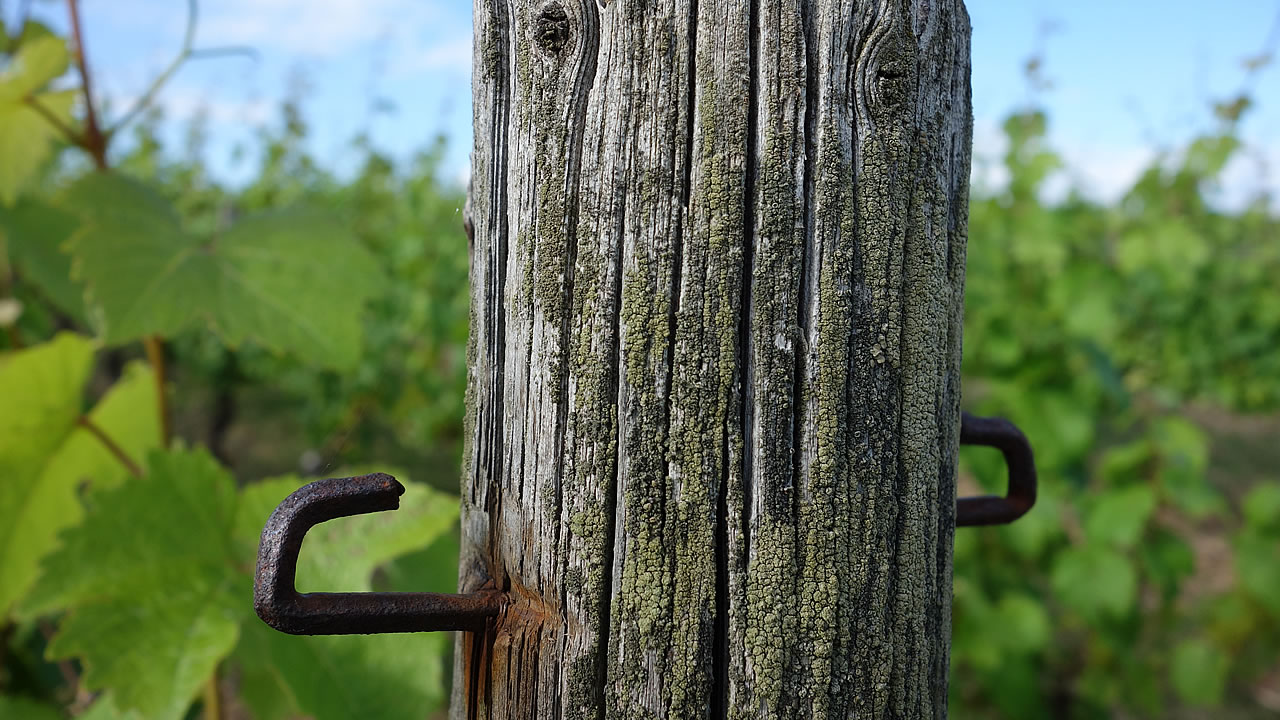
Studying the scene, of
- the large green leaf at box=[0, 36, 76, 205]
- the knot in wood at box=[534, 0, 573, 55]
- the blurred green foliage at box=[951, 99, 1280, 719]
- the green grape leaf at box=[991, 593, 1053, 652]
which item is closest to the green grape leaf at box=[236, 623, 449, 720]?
the knot in wood at box=[534, 0, 573, 55]

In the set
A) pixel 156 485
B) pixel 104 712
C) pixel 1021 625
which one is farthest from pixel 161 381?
pixel 1021 625

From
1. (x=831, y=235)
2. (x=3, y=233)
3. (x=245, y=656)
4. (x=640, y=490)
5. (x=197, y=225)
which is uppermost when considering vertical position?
(x=197, y=225)

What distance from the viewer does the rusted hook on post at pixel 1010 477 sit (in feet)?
3.52

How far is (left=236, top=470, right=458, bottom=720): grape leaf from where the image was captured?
4.63ft

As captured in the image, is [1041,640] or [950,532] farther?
[1041,640]

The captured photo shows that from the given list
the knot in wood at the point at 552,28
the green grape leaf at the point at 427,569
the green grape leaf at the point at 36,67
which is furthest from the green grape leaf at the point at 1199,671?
the green grape leaf at the point at 36,67

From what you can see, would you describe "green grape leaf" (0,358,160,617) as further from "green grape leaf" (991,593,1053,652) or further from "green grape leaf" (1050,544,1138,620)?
"green grape leaf" (1050,544,1138,620)

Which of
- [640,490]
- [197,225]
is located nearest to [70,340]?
[640,490]

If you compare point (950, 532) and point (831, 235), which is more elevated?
point (831, 235)

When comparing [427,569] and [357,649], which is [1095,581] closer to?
[427,569]

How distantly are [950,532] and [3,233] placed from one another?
8.06 feet

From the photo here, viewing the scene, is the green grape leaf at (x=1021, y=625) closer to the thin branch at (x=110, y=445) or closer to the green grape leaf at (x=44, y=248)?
the thin branch at (x=110, y=445)

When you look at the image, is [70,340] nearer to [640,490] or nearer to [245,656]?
[245,656]

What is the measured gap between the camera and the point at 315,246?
5.79ft
